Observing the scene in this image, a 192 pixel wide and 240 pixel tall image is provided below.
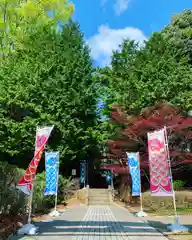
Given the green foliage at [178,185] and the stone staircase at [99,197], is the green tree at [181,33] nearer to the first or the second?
the green foliage at [178,185]

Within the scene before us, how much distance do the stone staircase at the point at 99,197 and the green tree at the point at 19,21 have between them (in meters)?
14.8

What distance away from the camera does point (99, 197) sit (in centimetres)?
2133

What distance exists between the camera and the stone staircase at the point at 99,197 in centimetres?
2053

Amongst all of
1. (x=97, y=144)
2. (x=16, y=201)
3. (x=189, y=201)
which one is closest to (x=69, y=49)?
(x=97, y=144)

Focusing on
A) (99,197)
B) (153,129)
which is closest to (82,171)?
(99,197)

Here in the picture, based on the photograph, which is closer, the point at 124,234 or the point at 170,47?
the point at 124,234

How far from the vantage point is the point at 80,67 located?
2375 centimetres

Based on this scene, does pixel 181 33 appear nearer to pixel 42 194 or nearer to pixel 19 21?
pixel 19 21

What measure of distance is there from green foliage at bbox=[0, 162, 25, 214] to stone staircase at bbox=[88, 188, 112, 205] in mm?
11329

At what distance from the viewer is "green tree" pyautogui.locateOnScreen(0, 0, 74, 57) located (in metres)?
26.4

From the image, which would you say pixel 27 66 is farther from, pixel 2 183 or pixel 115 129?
pixel 2 183

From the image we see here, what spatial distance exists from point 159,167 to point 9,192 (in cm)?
480

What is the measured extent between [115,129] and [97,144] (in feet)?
10.1

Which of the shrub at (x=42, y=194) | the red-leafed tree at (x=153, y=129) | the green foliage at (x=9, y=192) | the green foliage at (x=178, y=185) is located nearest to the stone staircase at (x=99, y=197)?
the shrub at (x=42, y=194)
